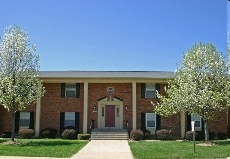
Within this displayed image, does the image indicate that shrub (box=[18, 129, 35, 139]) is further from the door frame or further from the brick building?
the door frame

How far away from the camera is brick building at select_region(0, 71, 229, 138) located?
1216 inches

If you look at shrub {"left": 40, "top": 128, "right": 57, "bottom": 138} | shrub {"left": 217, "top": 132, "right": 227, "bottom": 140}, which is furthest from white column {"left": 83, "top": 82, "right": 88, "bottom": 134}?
shrub {"left": 217, "top": 132, "right": 227, "bottom": 140}

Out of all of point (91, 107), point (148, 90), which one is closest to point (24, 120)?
point (91, 107)

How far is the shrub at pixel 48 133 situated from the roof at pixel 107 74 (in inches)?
173

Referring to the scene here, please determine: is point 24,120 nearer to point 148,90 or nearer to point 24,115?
point 24,115

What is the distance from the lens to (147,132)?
29719 millimetres

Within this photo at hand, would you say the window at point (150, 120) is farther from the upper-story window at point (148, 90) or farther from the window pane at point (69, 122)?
the window pane at point (69, 122)

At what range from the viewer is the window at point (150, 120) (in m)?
31.0

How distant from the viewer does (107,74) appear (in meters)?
31.5

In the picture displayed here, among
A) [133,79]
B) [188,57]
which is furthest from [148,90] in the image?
[188,57]

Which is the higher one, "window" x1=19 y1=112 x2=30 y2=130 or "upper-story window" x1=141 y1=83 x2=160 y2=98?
"upper-story window" x1=141 y1=83 x2=160 y2=98

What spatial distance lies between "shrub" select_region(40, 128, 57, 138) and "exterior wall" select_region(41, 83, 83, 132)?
105 cm

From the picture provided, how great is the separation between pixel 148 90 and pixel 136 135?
4.75 metres

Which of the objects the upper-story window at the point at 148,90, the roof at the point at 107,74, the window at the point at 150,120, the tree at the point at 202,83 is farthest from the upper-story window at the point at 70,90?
the tree at the point at 202,83
